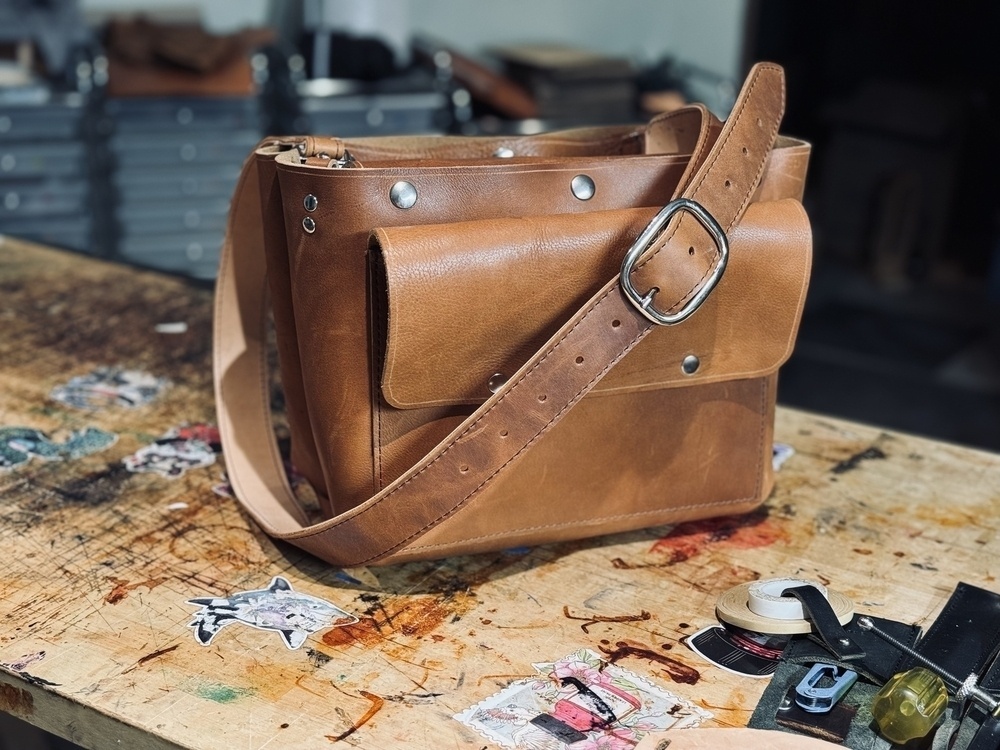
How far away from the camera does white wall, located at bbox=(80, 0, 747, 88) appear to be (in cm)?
290

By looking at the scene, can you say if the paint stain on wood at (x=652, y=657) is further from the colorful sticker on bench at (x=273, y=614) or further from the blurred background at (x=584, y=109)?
the blurred background at (x=584, y=109)

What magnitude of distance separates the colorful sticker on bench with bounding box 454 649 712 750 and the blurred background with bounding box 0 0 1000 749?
167 cm

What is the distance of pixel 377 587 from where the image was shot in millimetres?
751

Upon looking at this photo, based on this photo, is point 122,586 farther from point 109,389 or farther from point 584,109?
point 584,109

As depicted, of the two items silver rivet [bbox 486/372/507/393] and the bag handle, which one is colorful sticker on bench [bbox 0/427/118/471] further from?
silver rivet [bbox 486/372/507/393]

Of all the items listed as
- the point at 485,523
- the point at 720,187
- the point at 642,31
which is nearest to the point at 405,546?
the point at 485,523

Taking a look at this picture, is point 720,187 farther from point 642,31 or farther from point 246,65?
point 642,31

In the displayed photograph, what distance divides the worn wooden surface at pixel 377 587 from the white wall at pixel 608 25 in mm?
2079

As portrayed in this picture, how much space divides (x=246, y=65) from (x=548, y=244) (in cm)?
173

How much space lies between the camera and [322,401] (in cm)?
74

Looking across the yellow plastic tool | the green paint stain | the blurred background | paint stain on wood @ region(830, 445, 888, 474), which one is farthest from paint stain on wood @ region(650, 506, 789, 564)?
the blurred background

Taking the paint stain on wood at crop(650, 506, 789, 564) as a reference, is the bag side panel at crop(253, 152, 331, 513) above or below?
above

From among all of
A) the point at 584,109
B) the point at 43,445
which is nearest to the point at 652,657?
the point at 43,445

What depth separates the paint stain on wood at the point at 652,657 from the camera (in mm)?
658
